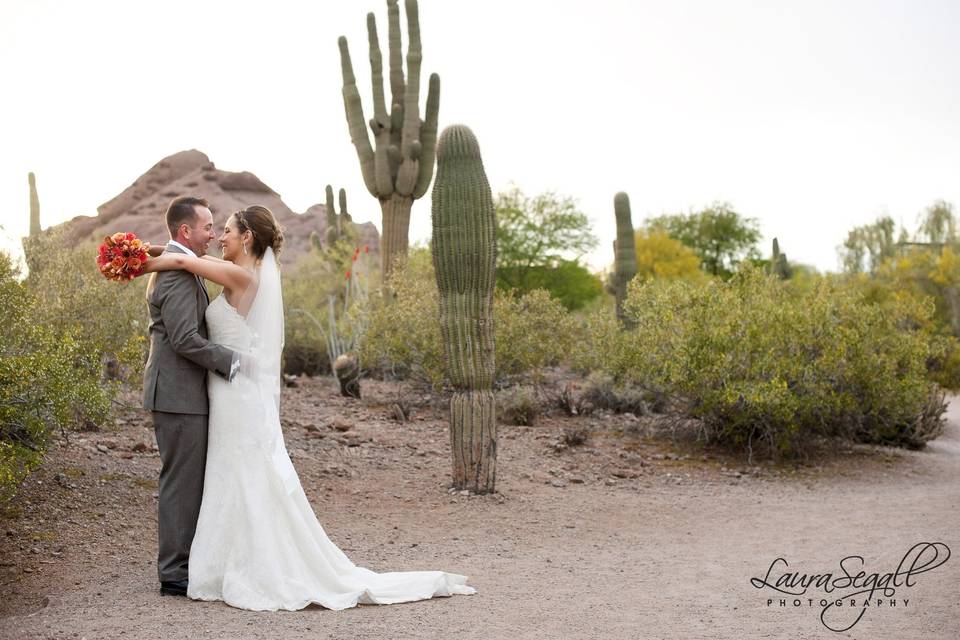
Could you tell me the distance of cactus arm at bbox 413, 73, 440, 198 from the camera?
53.3 feet

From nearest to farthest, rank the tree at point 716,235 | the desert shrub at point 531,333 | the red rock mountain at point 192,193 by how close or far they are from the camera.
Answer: the desert shrub at point 531,333 → the red rock mountain at point 192,193 → the tree at point 716,235

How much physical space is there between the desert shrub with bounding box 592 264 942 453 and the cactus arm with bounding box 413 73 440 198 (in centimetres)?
608

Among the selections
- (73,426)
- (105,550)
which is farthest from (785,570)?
(73,426)

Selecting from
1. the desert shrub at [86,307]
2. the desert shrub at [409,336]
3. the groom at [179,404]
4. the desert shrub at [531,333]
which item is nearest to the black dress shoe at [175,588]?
the groom at [179,404]

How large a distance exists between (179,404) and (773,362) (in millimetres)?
7224

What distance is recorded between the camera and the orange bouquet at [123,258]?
499cm

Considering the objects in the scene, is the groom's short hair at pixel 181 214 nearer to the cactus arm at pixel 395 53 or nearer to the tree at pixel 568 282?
the cactus arm at pixel 395 53

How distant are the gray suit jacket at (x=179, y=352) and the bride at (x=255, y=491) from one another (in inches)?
3.4

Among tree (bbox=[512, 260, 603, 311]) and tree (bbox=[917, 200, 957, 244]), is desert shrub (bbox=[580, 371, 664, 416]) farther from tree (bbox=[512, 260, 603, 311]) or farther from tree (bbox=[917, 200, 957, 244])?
tree (bbox=[917, 200, 957, 244])

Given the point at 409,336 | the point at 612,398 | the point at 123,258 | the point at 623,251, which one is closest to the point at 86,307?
the point at 123,258

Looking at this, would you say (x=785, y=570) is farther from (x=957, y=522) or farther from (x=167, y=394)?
(x=167, y=394)

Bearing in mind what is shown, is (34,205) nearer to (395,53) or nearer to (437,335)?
(395,53)

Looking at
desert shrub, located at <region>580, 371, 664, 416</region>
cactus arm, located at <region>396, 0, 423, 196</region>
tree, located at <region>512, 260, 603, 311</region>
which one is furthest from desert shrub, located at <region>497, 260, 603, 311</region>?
desert shrub, located at <region>580, 371, 664, 416</region>

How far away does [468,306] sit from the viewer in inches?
333
